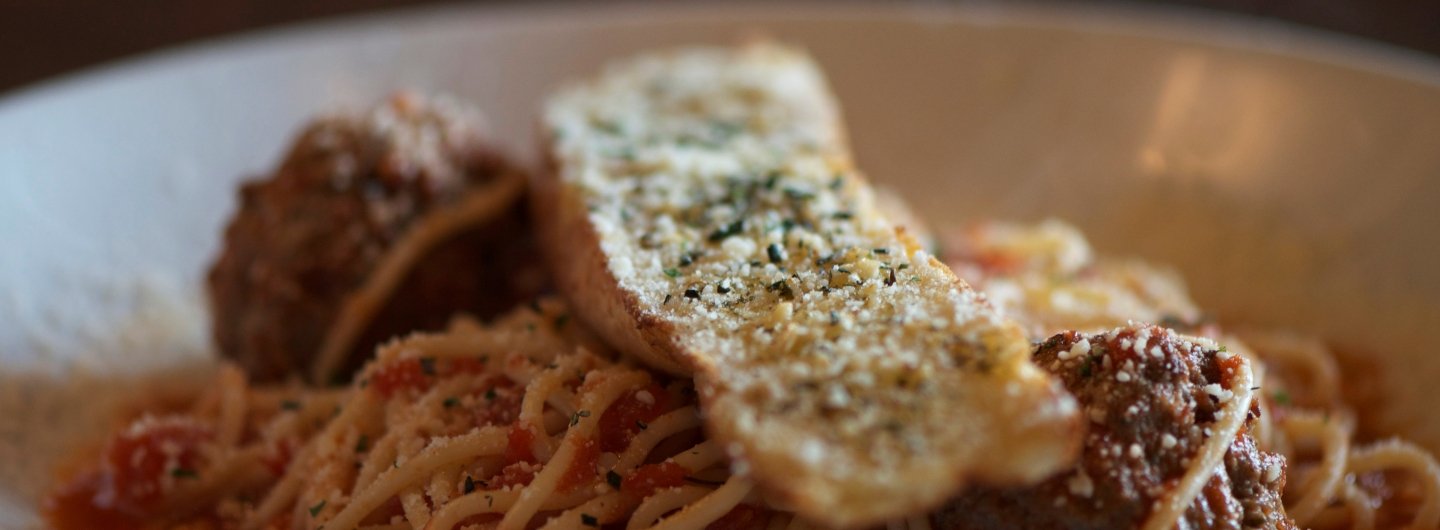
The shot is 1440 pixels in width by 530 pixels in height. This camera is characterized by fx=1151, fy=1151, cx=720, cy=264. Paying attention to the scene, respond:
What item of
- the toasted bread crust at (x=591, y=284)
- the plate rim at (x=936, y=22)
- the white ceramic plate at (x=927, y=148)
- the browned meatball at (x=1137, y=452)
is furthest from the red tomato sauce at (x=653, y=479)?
the plate rim at (x=936, y=22)

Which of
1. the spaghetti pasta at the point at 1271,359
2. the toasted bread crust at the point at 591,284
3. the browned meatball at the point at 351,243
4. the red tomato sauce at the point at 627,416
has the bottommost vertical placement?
the spaghetti pasta at the point at 1271,359

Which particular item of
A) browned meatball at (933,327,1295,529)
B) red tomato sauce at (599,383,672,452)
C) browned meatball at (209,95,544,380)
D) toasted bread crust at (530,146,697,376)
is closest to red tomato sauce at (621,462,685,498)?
red tomato sauce at (599,383,672,452)

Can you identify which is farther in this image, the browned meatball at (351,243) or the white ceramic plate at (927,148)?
the white ceramic plate at (927,148)

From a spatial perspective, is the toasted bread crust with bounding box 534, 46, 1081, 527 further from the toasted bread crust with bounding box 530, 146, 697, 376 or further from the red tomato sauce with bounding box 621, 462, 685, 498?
the red tomato sauce with bounding box 621, 462, 685, 498

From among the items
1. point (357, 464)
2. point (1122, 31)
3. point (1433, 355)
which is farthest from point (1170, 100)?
point (357, 464)

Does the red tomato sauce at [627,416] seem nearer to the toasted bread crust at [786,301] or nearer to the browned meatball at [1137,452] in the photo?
the toasted bread crust at [786,301]

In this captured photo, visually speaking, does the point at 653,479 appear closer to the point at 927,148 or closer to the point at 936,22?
the point at 927,148

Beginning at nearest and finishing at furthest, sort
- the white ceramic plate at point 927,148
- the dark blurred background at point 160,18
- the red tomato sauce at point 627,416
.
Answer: the red tomato sauce at point 627,416 → the white ceramic plate at point 927,148 → the dark blurred background at point 160,18
